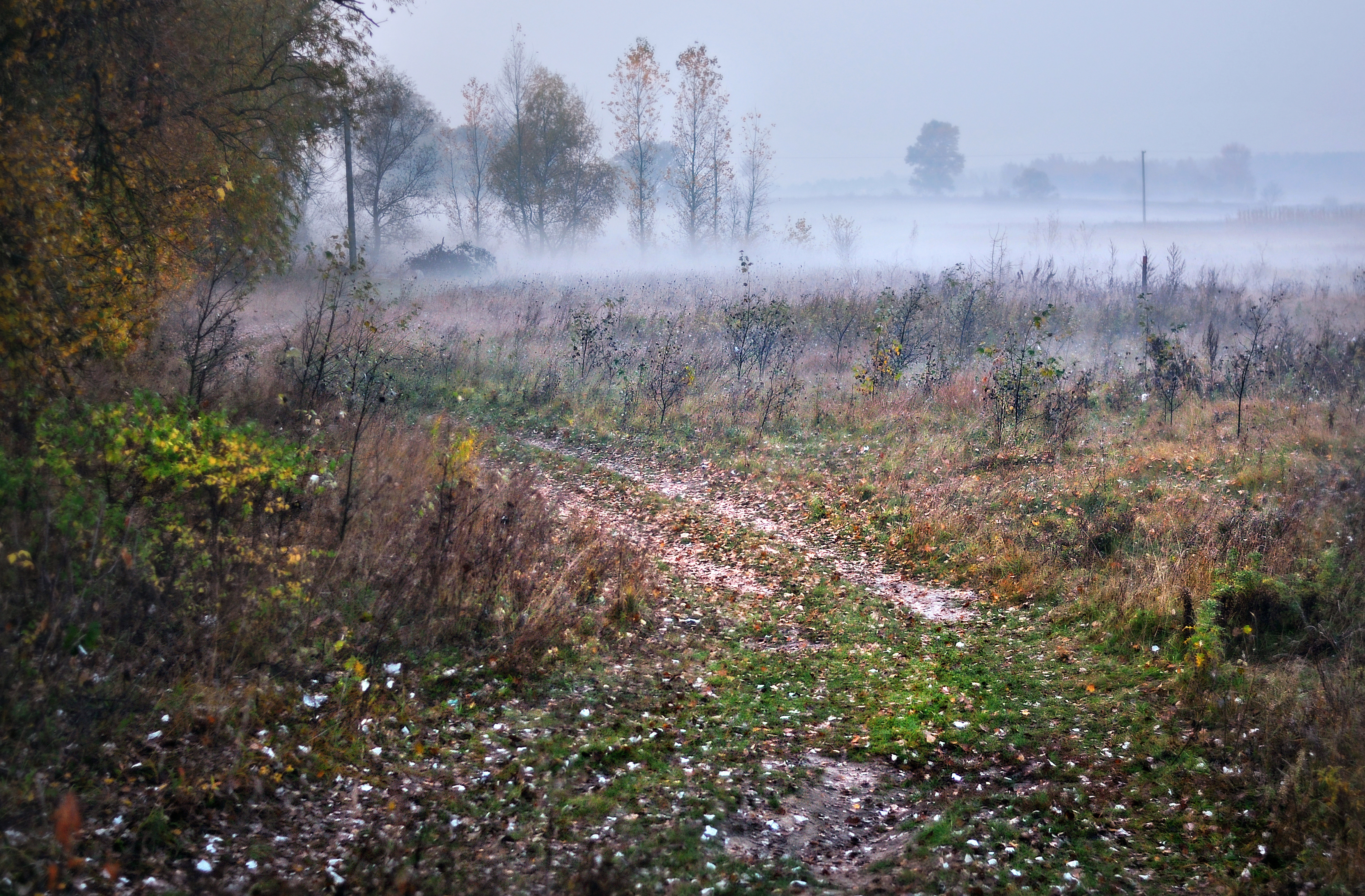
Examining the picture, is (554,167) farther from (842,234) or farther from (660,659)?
(660,659)

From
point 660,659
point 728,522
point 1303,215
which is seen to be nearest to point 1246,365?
point 728,522

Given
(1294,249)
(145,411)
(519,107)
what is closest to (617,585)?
(145,411)

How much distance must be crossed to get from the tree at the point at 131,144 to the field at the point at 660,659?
0.94m

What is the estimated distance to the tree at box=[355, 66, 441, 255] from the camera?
1553 inches

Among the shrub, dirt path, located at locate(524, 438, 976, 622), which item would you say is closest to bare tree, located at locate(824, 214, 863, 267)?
the shrub

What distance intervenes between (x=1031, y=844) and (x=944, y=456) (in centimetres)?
846

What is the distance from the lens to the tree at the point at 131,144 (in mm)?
5918

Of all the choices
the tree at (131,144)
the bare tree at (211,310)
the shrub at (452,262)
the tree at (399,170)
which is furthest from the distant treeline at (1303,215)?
the bare tree at (211,310)

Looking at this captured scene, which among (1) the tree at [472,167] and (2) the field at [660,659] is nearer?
(2) the field at [660,659]

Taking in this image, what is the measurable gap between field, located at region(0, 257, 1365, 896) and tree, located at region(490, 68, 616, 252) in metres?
34.0

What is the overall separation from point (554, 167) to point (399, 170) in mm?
9165

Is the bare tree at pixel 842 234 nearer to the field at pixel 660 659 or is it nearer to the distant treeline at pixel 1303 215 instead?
A: the distant treeline at pixel 1303 215

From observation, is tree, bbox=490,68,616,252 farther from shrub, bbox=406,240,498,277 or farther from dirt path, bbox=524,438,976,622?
dirt path, bbox=524,438,976,622

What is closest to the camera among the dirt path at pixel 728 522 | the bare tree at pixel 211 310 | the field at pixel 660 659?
the field at pixel 660 659
